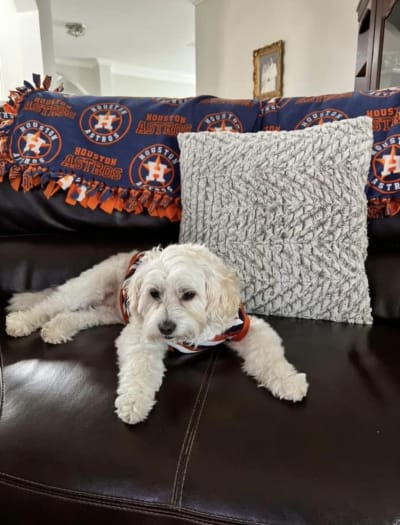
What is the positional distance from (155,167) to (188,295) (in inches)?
22.3

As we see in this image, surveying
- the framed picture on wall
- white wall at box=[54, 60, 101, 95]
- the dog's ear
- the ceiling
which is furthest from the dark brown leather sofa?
white wall at box=[54, 60, 101, 95]

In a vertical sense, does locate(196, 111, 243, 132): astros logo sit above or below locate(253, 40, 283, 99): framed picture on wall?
below

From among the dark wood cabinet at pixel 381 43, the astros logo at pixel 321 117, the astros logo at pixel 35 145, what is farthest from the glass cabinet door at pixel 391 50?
the astros logo at pixel 35 145

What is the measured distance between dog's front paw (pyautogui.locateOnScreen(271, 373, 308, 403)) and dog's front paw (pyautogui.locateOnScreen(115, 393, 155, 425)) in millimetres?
262

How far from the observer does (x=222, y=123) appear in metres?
1.44

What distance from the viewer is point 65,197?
1.44 metres

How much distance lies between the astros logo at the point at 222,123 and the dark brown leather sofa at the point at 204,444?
809 mm

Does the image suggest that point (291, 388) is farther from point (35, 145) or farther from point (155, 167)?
point (35, 145)

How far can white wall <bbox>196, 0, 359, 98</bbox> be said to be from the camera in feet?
9.23

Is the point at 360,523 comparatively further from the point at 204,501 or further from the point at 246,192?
the point at 246,192

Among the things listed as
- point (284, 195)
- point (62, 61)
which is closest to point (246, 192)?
point (284, 195)

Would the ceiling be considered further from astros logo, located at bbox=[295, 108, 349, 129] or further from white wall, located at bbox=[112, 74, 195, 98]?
astros logo, located at bbox=[295, 108, 349, 129]

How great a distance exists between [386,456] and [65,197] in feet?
4.06

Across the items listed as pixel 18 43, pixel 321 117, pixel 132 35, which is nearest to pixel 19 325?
pixel 321 117
